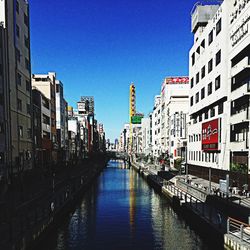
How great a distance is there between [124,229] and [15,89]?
31144 mm

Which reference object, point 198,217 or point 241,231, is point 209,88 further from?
point 241,231

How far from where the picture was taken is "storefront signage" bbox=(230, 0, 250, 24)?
36312 millimetres

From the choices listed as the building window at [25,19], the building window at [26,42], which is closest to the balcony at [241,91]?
the building window at [26,42]

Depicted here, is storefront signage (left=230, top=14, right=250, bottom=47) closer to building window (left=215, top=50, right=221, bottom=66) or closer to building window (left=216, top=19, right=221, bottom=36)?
building window (left=215, top=50, right=221, bottom=66)

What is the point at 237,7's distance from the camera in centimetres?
3856

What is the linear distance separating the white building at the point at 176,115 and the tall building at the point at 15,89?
47870 mm

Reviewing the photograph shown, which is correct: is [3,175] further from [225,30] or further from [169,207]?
[225,30]

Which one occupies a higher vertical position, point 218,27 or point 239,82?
point 218,27

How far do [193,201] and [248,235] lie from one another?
618 inches

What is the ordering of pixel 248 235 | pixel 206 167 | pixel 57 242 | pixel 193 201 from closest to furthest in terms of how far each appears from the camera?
pixel 248 235 → pixel 57 242 → pixel 193 201 → pixel 206 167

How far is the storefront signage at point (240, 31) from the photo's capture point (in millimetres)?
35375

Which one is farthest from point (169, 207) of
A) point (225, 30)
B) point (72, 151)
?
point (72, 151)

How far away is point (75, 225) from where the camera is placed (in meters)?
31.0

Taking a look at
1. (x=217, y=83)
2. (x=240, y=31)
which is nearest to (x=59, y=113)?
(x=217, y=83)
